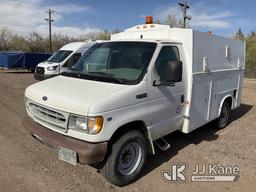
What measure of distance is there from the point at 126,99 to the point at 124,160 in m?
1.05

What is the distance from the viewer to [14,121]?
6.45 meters

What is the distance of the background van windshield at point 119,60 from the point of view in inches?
153

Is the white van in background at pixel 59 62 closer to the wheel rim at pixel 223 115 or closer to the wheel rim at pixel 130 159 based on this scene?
the wheel rim at pixel 223 115

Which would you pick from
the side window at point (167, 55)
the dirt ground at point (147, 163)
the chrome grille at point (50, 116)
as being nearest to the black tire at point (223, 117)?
the dirt ground at point (147, 163)

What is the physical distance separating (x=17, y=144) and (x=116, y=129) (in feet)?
8.93

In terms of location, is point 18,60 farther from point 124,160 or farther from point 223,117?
point 124,160

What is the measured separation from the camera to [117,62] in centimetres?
418

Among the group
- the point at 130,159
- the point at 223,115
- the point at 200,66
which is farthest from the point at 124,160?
the point at 223,115

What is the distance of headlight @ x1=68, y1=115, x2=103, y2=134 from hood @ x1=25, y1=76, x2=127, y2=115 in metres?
0.09

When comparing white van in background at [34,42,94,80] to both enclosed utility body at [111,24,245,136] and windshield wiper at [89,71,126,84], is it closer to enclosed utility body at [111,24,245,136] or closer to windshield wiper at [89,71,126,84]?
enclosed utility body at [111,24,245,136]

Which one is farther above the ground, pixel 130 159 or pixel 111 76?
pixel 111 76

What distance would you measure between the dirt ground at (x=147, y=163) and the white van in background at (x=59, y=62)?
28.1ft

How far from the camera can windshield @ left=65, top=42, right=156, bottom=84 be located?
12.5ft

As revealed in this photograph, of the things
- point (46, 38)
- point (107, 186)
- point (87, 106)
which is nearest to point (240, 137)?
point (107, 186)
